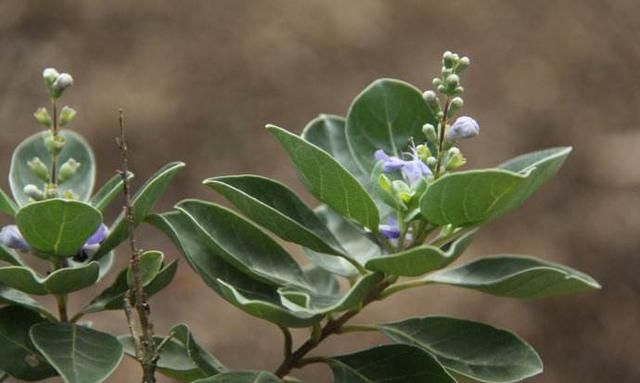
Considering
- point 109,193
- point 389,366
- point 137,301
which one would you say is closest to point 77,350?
point 137,301

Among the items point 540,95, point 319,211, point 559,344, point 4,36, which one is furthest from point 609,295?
point 319,211

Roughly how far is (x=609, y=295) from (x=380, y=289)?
4.67 meters

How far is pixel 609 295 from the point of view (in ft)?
20.3

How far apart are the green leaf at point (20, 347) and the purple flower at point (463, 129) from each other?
69 centimetres

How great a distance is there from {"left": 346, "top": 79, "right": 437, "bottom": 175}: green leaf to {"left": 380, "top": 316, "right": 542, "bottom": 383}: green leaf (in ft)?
0.92

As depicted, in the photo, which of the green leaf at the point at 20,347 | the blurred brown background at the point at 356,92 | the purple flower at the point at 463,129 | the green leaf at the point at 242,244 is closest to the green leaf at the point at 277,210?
the green leaf at the point at 242,244

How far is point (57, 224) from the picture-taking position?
1.61 m

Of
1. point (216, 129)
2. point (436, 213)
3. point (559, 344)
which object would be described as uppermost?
point (436, 213)

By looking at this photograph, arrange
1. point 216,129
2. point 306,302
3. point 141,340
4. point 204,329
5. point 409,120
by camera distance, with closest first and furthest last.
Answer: point 306,302 → point 141,340 → point 409,120 → point 204,329 → point 216,129

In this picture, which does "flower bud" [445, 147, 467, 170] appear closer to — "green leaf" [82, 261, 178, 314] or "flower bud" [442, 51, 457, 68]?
"flower bud" [442, 51, 457, 68]

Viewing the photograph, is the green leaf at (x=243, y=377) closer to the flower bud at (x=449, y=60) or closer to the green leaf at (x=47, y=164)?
the green leaf at (x=47, y=164)

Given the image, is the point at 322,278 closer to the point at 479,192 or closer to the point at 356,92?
the point at 479,192

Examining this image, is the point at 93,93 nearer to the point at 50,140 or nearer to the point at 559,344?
the point at 559,344

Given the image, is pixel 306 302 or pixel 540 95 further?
pixel 540 95
